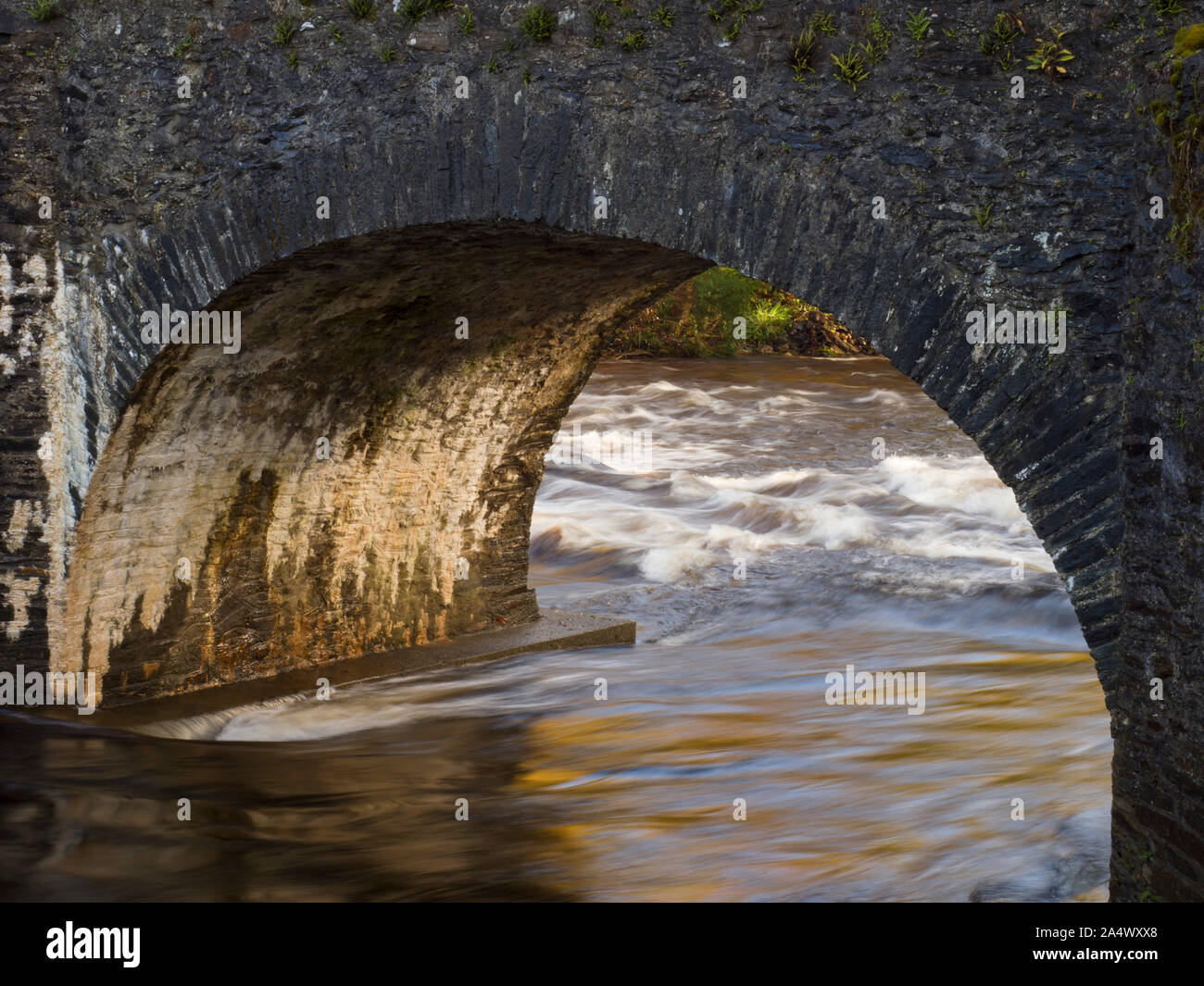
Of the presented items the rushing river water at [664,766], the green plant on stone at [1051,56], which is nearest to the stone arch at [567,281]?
the green plant on stone at [1051,56]

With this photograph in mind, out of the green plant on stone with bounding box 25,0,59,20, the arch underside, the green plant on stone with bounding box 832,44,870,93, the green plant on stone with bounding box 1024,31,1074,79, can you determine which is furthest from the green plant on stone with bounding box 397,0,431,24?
the green plant on stone with bounding box 1024,31,1074,79

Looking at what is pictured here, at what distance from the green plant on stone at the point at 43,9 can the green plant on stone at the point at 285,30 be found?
117 centimetres

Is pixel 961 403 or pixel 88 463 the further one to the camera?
pixel 88 463

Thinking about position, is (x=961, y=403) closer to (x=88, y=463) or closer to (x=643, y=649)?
(x=88, y=463)

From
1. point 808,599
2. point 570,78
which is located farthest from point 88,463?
point 808,599

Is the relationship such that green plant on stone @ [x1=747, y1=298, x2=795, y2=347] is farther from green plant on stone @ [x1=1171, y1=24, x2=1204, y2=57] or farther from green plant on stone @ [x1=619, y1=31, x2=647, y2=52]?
green plant on stone @ [x1=1171, y1=24, x2=1204, y2=57]

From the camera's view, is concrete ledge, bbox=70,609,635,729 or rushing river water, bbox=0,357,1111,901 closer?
rushing river water, bbox=0,357,1111,901

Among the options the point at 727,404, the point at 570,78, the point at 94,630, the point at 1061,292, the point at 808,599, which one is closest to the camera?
the point at 1061,292

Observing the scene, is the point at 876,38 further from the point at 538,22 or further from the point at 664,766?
the point at 664,766

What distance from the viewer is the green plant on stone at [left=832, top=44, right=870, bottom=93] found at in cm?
422

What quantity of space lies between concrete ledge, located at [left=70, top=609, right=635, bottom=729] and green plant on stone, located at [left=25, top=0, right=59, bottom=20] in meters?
3.03

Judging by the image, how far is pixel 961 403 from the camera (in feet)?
13.4
